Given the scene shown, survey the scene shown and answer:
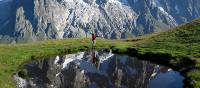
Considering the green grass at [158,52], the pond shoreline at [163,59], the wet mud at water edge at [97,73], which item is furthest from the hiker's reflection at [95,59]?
the green grass at [158,52]

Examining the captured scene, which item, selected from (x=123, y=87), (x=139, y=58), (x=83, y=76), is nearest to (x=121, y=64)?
(x=139, y=58)

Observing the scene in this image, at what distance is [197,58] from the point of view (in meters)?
51.1

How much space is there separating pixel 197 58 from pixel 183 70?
14.2ft

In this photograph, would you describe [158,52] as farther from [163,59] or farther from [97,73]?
[97,73]

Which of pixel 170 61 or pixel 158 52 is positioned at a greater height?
pixel 158 52

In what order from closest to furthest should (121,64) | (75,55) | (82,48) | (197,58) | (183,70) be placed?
(183,70) < (197,58) < (121,64) < (75,55) < (82,48)

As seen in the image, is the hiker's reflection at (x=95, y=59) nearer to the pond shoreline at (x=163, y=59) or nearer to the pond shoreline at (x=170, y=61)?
the pond shoreline at (x=163, y=59)

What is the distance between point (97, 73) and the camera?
51031mm

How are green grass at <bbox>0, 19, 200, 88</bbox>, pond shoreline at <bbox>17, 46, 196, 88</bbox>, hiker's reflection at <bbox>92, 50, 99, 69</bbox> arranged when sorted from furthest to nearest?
hiker's reflection at <bbox>92, 50, 99, 69</bbox> < green grass at <bbox>0, 19, 200, 88</bbox> < pond shoreline at <bbox>17, 46, 196, 88</bbox>

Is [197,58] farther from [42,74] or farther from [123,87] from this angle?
[42,74]

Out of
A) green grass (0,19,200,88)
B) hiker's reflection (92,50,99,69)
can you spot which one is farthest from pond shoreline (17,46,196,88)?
hiker's reflection (92,50,99,69)

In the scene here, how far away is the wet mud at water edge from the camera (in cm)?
4341

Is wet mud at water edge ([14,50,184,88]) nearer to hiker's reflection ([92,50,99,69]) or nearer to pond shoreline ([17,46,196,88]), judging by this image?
hiker's reflection ([92,50,99,69])

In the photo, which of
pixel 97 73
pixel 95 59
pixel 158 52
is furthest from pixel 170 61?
pixel 95 59
